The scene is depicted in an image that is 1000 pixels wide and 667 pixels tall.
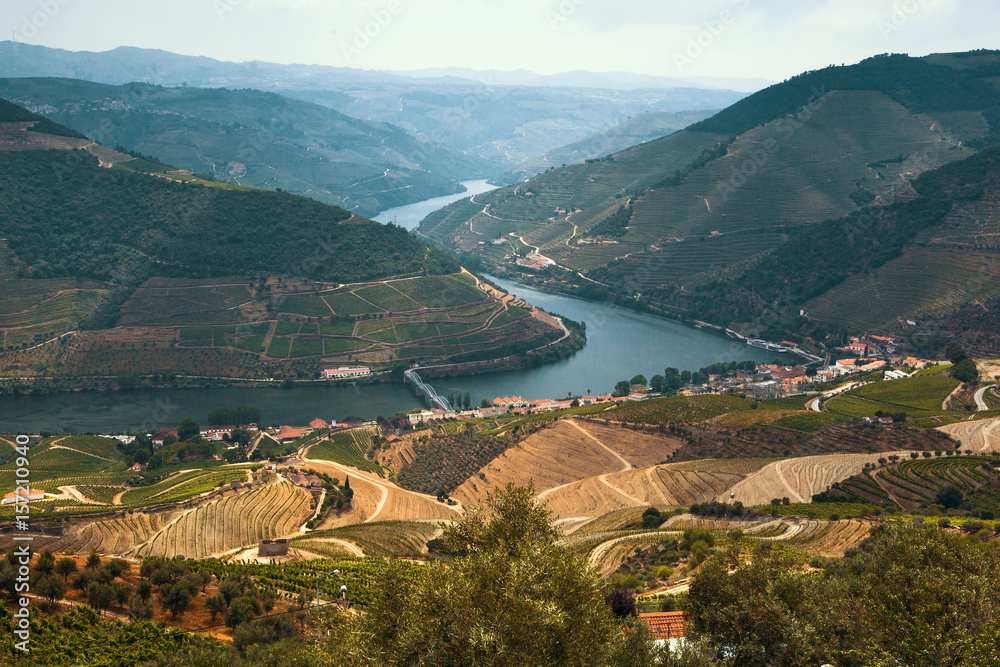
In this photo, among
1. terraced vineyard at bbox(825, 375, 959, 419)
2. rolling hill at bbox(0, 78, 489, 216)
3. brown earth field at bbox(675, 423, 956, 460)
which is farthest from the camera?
rolling hill at bbox(0, 78, 489, 216)

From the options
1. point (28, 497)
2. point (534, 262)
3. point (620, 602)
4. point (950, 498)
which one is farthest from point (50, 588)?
point (534, 262)

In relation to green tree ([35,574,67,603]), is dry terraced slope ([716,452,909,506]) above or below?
below

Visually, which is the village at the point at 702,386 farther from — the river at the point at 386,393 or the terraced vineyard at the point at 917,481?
the terraced vineyard at the point at 917,481

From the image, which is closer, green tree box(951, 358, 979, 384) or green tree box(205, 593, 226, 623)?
green tree box(205, 593, 226, 623)

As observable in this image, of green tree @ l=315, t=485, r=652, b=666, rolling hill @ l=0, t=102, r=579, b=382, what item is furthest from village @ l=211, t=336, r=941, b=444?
green tree @ l=315, t=485, r=652, b=666

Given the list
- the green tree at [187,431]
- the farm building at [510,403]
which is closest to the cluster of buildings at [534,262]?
the farm building at [510,403]

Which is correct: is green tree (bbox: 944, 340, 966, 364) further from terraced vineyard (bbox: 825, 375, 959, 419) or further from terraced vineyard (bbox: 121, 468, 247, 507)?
terraced vineyard (bbox: 121, 468, 247, 507)
